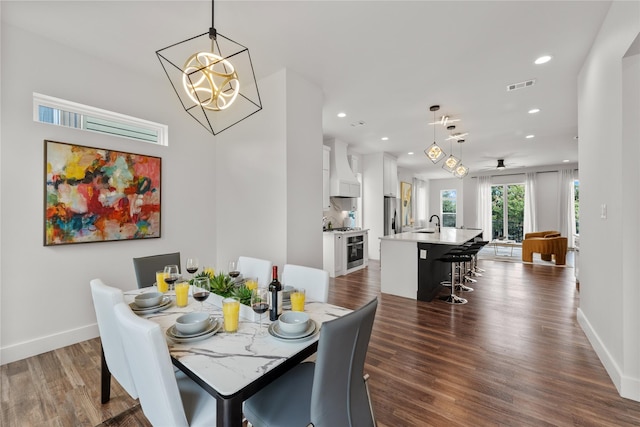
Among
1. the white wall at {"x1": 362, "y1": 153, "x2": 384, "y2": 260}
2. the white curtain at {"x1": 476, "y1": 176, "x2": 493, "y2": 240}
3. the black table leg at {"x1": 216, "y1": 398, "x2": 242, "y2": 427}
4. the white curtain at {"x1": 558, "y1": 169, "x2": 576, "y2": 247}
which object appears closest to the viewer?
the black table leg at {"x1": 216, "y1": 398, "x2": 242, "y2": 427}

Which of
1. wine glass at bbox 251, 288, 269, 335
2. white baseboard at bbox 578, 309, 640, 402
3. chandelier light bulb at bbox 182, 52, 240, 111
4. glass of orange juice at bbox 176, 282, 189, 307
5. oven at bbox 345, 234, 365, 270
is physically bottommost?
white baseboard at bbox 578, 309, 640, 402

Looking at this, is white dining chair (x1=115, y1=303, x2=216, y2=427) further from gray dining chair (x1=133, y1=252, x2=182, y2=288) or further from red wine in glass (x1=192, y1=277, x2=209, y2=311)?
gray dining chair (x1=133, y1=252, x2=182, y2=288)

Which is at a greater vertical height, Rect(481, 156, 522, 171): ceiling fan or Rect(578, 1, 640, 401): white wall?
Rect(481, 156, 522, 171): ceiling fan

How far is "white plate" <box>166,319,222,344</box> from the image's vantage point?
1.28m

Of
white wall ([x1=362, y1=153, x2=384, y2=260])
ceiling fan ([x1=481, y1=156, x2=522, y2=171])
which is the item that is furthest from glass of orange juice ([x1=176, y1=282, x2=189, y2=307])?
ceiling fan ([x1=481, y1=156, x2=522, y2=171])

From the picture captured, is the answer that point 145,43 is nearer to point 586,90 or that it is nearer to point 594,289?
Answer: point 586,90

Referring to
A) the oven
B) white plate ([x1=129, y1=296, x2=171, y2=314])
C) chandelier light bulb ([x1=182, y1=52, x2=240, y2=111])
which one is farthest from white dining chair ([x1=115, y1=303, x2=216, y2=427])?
the oven

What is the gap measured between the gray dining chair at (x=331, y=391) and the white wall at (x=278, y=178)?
1.93 m

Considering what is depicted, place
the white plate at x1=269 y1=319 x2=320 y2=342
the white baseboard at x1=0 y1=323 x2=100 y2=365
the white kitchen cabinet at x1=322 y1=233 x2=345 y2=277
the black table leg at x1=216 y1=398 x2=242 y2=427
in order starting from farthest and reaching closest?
the white kitchen cabinet at x1=322 y1=233 x2=345 y2=277 < the white baseboard at x1=0 y1=323 x2=100 y2=365 < the white plate at x1=269 y1=319 x2=320 y2=342 < the black table leg at x1=216 y1=398 x2=242 y2=427

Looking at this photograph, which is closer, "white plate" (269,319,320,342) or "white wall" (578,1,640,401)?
"white plate" (269,319,320,342)

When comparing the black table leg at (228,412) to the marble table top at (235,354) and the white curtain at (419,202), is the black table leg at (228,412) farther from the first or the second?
the white curtain at (419,202)

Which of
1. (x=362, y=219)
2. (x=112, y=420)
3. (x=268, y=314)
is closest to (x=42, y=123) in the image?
(x=112, y=420)

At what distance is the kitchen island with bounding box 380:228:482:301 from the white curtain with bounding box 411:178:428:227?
6976 mm

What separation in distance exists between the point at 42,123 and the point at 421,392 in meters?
4.05
